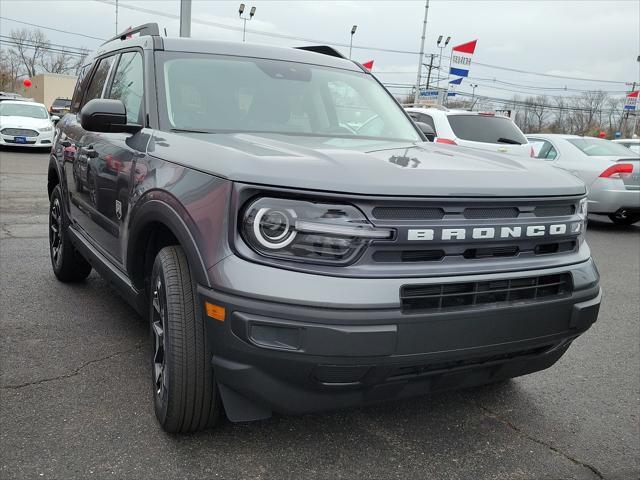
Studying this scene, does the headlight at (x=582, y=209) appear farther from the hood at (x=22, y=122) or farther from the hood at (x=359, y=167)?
the hood at (x=22, y=122)

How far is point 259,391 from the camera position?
86.2 inches

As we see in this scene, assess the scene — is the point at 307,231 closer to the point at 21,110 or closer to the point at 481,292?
the point at 481,292

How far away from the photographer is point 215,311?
215cm

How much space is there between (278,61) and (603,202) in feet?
25.1

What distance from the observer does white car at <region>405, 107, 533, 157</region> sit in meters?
9.03

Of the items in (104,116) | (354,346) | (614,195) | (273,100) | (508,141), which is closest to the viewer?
(354,346)

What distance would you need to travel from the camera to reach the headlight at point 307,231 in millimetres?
2096

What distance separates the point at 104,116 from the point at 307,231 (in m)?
1.48

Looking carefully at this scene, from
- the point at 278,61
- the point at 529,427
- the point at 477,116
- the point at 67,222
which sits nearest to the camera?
the point at 529,427

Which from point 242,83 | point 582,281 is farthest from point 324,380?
point 242,83

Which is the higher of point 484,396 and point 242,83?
point 242,83

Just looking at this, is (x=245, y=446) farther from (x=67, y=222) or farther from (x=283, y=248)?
(x=67, y=222)

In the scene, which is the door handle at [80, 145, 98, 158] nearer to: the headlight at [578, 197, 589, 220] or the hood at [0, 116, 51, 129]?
the headlight at [578, 197, 589, 220]

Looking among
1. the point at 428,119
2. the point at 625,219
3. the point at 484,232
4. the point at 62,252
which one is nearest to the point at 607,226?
the point at 625,219
